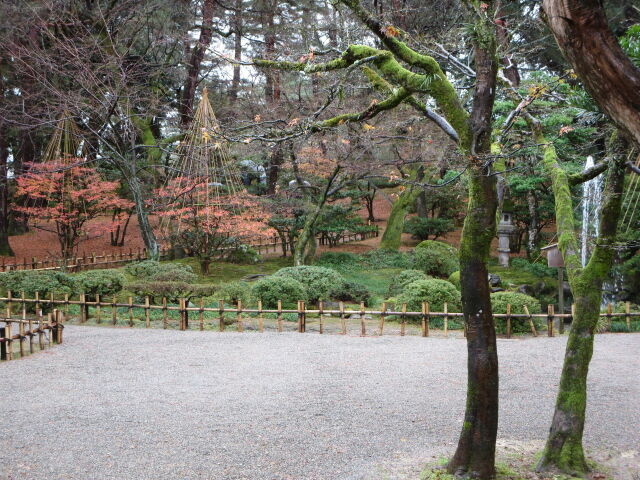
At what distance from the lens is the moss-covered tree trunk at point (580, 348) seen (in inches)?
187

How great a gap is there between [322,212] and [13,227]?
16442 mm

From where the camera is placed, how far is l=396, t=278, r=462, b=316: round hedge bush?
11875 millimetres

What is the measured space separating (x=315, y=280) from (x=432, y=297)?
3.38 m

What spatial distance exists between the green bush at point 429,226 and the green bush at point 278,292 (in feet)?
44.6

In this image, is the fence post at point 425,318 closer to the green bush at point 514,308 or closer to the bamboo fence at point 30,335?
the green bush at point 514,308

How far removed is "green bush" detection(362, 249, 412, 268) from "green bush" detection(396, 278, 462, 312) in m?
8.12

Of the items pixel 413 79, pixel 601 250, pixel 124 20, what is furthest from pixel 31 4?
pixel 601 250

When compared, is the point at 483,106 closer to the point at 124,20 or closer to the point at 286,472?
the point at 286,472

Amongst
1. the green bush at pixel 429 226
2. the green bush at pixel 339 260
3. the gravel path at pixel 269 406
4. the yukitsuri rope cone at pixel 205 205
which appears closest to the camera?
the gravel path at pixel 269 406

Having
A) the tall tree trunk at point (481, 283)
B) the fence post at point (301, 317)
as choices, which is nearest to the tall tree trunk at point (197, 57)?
the fence post at point (301, 317)

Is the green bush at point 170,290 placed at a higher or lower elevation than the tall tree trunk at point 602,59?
lower

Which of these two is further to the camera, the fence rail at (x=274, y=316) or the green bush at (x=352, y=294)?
the green bush at (x=352, y=294)

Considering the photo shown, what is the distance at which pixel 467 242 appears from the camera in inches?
177

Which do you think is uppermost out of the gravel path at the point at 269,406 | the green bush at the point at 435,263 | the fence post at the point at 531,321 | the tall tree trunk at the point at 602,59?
the tall tree trunk at the point at 602,59
